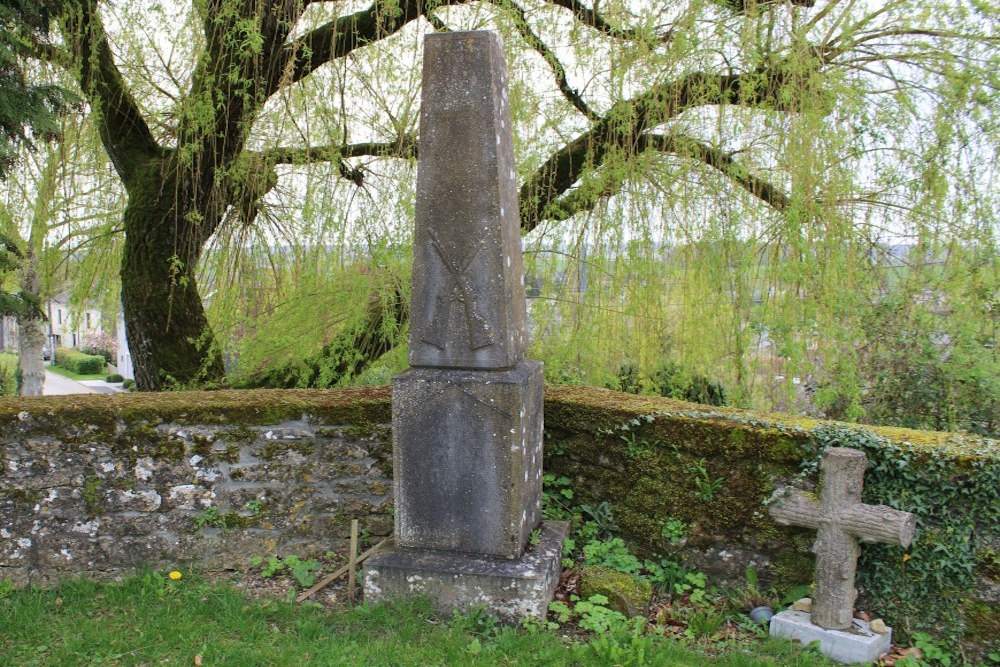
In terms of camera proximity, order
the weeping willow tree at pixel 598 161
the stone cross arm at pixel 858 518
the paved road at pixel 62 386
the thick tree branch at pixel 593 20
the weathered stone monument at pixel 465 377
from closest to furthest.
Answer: the stone cross arm at pixel 858 518
the weathered stone monument at pixel 465 377
the weeping willow tree at pixel 598 161
the thick tree branch at pixel 593 20
the paved road at pixel 62 386

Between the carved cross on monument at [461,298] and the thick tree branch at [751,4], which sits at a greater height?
the thick tree branch at [751,4]

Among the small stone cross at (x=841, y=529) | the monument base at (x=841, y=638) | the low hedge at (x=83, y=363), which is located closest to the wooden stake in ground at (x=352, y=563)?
the monument base at (x=841, y=638)

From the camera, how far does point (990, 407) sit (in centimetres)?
589

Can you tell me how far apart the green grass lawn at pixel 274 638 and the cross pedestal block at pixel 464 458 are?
389 millimetres

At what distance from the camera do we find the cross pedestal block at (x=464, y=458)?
136 inches

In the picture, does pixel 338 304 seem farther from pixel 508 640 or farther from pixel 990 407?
pixel 990 407

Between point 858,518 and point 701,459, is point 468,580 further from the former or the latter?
point 858,518

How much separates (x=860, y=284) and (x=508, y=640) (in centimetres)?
341

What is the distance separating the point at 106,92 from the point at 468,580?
500cm

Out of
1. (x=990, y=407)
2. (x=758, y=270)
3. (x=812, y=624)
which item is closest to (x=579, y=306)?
(x=758, y=270)

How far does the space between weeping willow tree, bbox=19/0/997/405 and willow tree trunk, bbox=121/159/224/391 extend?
0.03 meters

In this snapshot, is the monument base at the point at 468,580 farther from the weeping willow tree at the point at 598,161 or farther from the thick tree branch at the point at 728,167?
the thick tree branch at the point at 728,167

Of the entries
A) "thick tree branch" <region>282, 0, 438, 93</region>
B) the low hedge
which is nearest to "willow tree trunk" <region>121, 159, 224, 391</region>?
"thick tree branch" <region>282, 0, 438, 93</region>

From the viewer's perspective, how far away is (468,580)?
3438 mm
